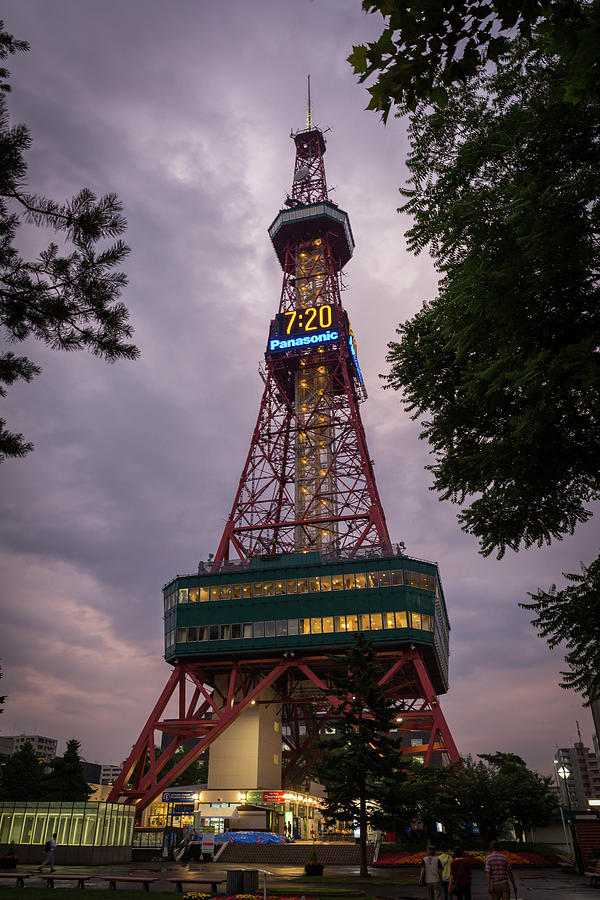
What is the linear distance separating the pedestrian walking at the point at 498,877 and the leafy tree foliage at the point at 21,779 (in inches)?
3282

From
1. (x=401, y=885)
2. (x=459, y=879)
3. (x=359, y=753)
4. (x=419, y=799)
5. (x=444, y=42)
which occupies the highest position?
(x=444, y=42)

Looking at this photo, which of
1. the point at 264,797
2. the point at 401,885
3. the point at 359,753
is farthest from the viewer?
the point at 264,797

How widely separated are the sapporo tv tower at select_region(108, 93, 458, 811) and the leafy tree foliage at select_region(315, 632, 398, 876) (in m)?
24.3

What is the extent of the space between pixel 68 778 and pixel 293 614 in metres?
37.3

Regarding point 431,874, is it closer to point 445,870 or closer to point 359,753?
point 445,870

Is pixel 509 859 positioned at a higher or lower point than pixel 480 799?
lower

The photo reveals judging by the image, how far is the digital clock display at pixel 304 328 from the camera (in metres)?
96.1

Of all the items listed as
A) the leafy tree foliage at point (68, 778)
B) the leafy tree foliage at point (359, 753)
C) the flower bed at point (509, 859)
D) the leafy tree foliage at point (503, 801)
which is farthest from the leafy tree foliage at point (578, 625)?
the leafy tree foliage at point (68, 778)

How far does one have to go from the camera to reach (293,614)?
7169 cm

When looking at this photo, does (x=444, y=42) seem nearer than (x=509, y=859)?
Yes

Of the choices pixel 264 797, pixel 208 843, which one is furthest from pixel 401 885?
pixel 264 797

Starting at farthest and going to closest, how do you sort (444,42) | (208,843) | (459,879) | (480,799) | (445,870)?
(480,799) < (208,843) < (445,870) < (459,879) < (444,42)

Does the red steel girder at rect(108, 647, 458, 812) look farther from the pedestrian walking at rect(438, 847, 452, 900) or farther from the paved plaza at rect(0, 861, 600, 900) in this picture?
the pedestrian walking at rect(438, 847, 452, 900)

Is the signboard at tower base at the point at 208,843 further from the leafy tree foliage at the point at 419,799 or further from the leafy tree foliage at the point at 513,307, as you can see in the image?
the leafy tree foliage at the point at 513,307
